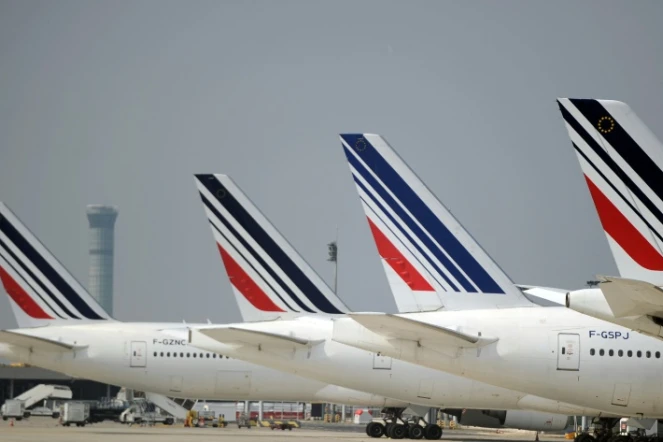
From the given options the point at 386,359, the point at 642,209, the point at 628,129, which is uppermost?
the point at 628,129

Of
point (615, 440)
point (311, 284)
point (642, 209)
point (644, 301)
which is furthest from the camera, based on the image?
point (311, 284)

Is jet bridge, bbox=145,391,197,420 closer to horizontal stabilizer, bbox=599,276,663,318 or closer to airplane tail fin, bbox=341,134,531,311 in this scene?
airplane tail fin, bbox=341,134,531,311

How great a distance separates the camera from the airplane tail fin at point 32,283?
4381 centimetres

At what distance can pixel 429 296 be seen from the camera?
29891mm

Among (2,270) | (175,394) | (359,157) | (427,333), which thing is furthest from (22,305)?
(427,333)

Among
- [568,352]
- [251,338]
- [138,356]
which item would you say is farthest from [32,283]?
[568,352]

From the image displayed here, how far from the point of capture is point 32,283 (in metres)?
43.9

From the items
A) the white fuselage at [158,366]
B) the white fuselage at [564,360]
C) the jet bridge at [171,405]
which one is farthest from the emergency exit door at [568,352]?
the jet bridge at [171,405]

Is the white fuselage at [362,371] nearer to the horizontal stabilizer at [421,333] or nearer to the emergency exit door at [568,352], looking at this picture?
the horizontal stabilizer at [421,333]

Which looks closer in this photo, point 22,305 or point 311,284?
point 311,284

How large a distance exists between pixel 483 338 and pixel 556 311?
2234mm

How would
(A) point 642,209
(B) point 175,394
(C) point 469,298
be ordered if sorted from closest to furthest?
1. (A) point 642,209
2. (C) point 469,298
3. (B) point 175,394

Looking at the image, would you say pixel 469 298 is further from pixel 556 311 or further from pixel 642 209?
pixel 642 209

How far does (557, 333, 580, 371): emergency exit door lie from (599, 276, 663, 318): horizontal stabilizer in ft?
24.1
